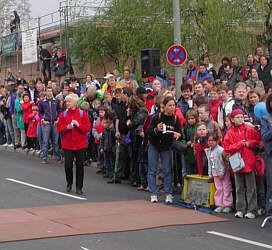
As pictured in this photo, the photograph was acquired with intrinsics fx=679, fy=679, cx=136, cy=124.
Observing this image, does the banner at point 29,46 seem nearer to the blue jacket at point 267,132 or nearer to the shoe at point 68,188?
the shoe at point 68,188

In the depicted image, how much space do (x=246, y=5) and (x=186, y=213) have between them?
50.5 ft

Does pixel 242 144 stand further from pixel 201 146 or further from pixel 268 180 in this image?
pixel 201 146

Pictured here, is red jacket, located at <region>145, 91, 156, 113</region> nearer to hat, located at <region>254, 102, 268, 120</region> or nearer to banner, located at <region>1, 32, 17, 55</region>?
hat, located at <region>254, 102, 268, 120</region>

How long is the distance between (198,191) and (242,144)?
59.5 inches

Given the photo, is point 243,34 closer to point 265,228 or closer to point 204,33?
point 204,33

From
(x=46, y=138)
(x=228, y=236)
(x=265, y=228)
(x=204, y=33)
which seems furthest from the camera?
(x=204, y=33)

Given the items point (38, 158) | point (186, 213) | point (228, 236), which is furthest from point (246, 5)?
point (228, 236)

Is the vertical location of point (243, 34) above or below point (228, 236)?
above

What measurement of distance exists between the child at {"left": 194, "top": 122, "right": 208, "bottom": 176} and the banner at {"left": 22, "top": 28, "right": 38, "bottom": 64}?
68.1ft

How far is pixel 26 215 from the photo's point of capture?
1123 cm

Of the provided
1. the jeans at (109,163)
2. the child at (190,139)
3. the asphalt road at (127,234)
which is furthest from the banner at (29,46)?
the child at (190,139)

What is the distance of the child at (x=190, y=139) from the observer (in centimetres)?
1329

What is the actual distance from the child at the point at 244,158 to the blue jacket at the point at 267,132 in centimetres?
45

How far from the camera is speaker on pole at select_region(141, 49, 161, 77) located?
757 inches
